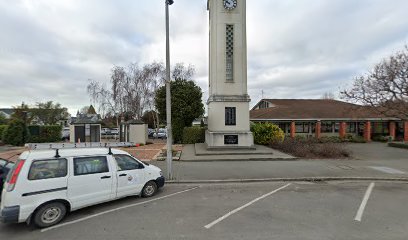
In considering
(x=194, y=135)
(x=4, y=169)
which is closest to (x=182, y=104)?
(x=194, y=135)

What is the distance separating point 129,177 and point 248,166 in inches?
254

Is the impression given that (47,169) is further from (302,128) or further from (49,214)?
(302,128)

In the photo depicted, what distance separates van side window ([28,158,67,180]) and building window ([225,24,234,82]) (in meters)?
13.1

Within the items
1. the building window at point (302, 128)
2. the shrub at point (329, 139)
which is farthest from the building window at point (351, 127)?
the building window at point (302, 128)

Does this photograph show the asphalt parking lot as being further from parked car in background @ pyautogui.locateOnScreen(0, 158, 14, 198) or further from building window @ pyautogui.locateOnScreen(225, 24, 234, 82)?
building window @ pyautogui.locateOnScreen(225, 24, 234, 82)

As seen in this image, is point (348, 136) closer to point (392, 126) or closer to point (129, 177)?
point (392, 126)

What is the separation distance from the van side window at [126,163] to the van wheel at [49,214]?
1.57 metres

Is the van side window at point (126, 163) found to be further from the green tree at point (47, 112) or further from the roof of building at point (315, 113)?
the green tree at point (47, 112)

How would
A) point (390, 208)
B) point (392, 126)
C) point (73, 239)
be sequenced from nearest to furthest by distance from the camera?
1. point (73, 239)
2. point (390, 208)
3. point (392, 126)

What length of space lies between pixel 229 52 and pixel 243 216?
1361 centimetres

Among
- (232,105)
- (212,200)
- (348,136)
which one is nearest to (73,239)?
(212,200)

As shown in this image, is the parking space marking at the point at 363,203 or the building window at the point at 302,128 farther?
the building window at the point at 302,128

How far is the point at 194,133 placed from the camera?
20328 mm

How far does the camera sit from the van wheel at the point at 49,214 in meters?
4.53
